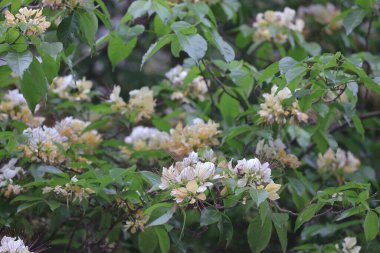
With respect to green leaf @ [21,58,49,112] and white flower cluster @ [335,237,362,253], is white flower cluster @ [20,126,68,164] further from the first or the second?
white flower cluster @ [335,237,362,253]

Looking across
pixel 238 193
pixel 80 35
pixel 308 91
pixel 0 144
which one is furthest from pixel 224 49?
pixel 0 144

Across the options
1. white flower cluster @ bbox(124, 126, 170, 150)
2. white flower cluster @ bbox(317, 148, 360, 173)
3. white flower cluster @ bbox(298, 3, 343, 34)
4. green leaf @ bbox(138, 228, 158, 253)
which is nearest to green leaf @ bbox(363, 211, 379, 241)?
green leaf @ bbox(138, 228, 158, 253)

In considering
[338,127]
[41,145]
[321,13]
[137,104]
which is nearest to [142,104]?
[137,104]

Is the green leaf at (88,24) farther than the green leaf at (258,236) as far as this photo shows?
Yes

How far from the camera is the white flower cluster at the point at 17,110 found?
8.05 feet

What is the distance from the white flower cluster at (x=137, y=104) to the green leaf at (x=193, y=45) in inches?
23.6

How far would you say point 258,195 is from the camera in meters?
1.67

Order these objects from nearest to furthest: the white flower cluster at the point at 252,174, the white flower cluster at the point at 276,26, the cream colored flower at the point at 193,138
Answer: the white flower cluster at the point at 252,174 < the cream colored flower at the point at 193,138 < the white flower cluster at the point at 276,26

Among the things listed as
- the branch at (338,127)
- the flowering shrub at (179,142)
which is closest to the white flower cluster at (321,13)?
the flowering shrub at (179,142)

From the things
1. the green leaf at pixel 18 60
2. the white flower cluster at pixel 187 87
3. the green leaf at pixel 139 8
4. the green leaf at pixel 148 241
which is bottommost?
the white flower cluster at pixel 187 87

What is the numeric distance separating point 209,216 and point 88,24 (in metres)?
0.70

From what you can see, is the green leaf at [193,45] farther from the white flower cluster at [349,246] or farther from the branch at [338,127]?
the branch at [338,127]

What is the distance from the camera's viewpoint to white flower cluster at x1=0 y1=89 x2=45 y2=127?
2453mm

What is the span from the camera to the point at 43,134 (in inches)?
85.9
